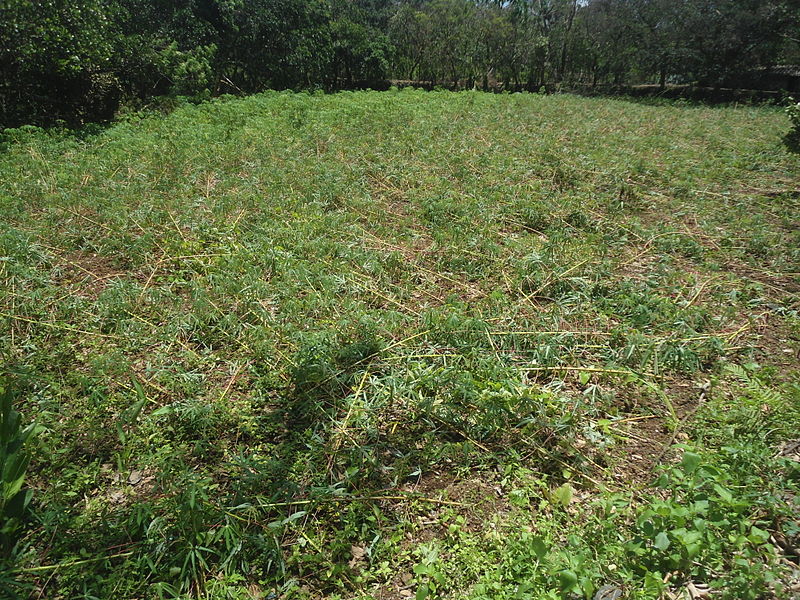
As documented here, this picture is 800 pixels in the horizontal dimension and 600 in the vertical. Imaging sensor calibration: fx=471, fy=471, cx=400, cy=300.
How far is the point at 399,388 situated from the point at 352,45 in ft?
62.8

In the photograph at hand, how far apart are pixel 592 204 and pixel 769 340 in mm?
2756

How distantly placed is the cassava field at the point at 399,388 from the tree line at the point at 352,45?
13.1ft

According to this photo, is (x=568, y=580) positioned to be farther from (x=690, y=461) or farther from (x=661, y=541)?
(x=690, y=461)

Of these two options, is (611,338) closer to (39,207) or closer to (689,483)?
(689,483)

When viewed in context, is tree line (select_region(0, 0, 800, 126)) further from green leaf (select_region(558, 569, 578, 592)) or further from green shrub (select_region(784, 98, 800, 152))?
green shrub (select_region(784, 98, 800, 152))

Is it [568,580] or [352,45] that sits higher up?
[352,45]

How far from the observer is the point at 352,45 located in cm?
1844

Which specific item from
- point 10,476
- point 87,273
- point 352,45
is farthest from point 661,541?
point 352,45

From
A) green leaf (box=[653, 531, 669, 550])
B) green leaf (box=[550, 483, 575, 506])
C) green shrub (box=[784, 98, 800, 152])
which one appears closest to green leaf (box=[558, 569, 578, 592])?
green leaf (box=[653, 531, 669, 550])

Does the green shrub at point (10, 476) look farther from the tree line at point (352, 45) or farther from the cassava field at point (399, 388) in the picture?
the tree line at point (352, 45)

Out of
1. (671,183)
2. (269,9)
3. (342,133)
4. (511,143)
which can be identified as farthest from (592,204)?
(269,9)

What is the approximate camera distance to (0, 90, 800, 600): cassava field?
1.69m

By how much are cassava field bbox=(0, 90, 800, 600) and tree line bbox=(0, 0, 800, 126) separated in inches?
157

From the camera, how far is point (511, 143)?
8.29m
